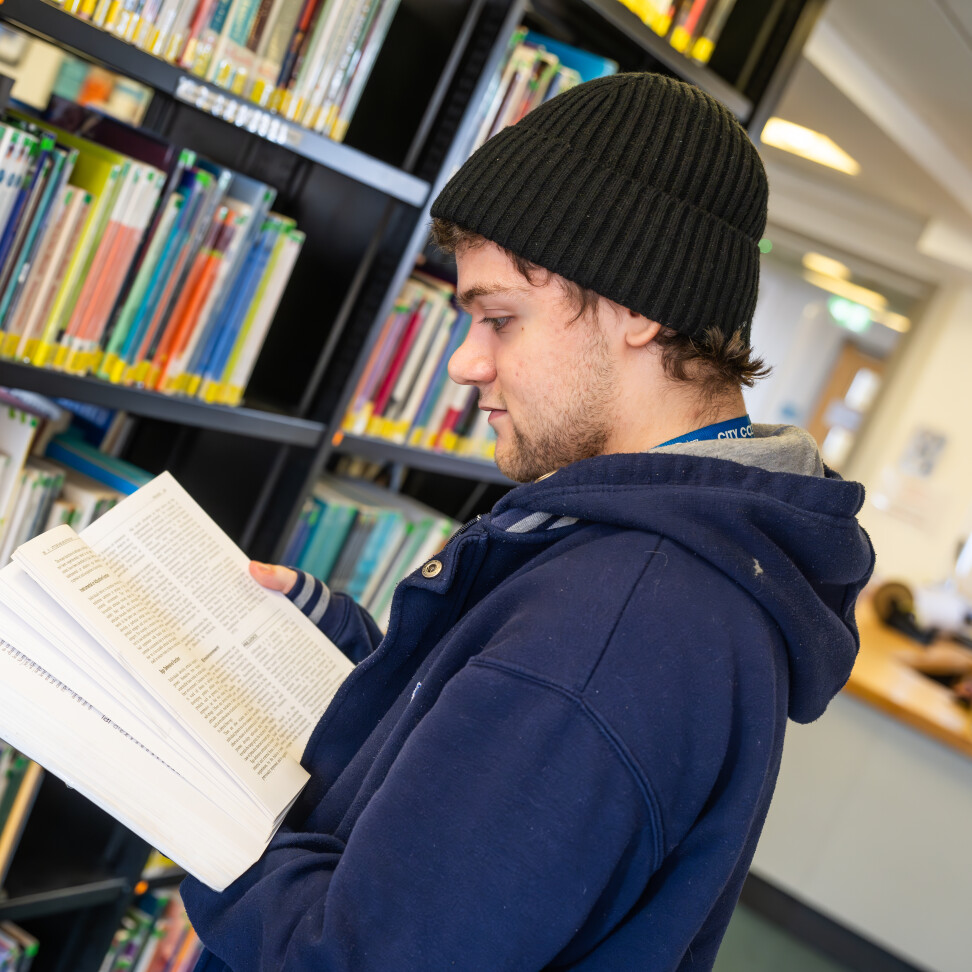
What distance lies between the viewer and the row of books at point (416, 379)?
69.7 inches

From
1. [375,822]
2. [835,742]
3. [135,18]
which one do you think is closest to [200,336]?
[135,18]

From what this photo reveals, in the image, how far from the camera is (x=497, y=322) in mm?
990

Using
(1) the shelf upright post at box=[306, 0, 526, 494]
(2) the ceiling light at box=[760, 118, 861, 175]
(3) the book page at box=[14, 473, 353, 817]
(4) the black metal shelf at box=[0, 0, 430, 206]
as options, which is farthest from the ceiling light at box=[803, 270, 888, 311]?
(3) the book page at box=[14, 473, 353, 817]

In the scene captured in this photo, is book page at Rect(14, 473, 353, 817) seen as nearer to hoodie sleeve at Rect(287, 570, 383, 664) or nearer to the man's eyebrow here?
hoodie sleeve at Rect(287, 570, 383, 664)

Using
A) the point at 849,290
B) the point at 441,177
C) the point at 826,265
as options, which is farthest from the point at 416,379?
the point at 849,290

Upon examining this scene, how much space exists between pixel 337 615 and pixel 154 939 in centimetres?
98

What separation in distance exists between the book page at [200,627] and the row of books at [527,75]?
2.87 feet

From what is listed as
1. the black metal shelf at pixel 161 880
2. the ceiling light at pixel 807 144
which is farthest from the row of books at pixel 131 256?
the ceiling light at pixel 807 144

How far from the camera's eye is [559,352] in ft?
3.07

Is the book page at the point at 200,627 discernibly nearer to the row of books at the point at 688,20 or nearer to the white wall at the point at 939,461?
the row of books at the point at 688,20

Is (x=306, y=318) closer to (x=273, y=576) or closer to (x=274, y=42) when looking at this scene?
(x=274, y=42)

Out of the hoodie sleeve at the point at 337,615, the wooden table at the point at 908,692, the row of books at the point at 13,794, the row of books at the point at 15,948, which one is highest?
the hoodie sleeve at the point at 337,615

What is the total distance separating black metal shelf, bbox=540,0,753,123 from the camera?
171cm

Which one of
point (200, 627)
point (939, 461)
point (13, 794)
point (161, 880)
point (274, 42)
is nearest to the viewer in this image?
point (200, 627)
